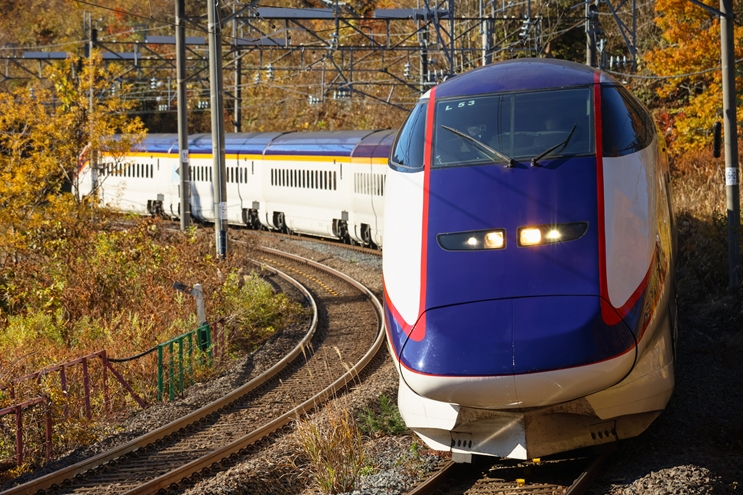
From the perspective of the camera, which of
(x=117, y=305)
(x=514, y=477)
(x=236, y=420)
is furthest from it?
(x=117, y=305)

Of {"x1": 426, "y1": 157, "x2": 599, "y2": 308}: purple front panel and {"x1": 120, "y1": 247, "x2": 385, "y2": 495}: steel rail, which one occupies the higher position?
{"x1": 426, "y1": 157, "x2": 599, "y2": 308}: purple front panel

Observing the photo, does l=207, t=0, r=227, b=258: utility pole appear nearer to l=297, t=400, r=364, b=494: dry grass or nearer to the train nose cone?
l=297, t=400, r=364, b=494: dry grass

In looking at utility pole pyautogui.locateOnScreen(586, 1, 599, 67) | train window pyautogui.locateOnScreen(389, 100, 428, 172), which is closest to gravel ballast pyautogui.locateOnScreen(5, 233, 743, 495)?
train window pyautogui.locateOnScreen(389, 100, 428, 172)

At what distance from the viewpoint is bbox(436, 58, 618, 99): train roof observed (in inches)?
313

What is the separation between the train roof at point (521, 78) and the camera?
26.1 feet

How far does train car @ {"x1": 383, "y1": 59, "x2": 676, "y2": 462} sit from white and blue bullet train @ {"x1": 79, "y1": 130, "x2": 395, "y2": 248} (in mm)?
13171

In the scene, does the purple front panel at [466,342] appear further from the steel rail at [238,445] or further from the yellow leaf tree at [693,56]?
the yellow leaf tree at [693,56]

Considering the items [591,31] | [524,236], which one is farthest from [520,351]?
[591,31]

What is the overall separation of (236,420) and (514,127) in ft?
15.5

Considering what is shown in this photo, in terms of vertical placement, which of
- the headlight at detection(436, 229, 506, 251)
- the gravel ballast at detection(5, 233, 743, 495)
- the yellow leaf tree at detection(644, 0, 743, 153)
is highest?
the yellow leaf tree at detection(644, 0, 743, 153)

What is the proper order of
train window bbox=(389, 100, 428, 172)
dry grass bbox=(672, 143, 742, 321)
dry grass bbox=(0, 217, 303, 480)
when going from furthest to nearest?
dry grass bbox=(672, 143, 742, 321)
dry grass bbox=(0, 217, 303, 480)
train window bbox=(389, 100, 428, 172)

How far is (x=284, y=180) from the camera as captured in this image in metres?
26.9

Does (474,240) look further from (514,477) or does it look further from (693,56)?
(693,56)

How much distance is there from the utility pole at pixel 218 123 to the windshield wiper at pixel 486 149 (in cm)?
963
